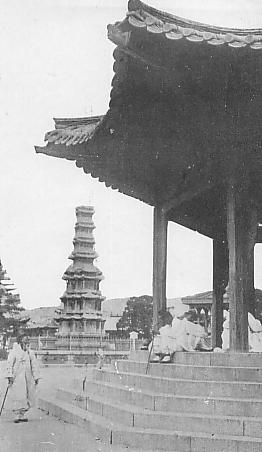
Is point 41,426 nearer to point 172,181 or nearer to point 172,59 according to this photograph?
point 172,181

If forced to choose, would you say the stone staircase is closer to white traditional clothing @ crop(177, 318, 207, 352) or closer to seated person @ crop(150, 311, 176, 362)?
seated person @ crop(150, 311, 176, 362)

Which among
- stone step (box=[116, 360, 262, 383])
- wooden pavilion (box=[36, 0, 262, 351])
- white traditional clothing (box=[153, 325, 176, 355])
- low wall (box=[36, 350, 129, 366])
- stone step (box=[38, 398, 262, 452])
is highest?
wooden pavilion (box=[36, 0, 262, 351])

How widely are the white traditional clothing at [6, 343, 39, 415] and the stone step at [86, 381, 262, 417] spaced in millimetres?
2213

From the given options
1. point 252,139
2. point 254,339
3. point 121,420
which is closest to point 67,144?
point 252,139

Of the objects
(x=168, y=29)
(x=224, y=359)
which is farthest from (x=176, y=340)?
(x=168, y=29)

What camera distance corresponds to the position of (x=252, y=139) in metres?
8.25

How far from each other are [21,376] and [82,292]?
4611cm

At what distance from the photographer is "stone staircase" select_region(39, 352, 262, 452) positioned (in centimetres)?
648

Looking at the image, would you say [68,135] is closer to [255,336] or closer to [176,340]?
[176,340]

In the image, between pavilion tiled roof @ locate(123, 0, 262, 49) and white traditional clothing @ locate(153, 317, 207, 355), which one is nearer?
pavilion tiled roof @ locate(123, 0, 262, 49)

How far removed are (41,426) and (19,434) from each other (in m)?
0.73

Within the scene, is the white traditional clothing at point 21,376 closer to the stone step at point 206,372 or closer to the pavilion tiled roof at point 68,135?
the stone step at point 206,372

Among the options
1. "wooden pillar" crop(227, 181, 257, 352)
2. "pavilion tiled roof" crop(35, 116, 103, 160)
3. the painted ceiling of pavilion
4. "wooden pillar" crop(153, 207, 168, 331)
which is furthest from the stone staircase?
"pavilion tiled roof" crop(35, 116, 103, 160)

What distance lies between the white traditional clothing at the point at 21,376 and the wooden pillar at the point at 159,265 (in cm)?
240
